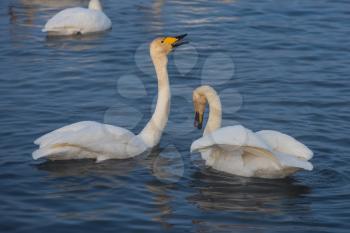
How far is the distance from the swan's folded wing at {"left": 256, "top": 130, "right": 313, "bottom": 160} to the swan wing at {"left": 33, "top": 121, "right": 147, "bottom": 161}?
183 centimetres

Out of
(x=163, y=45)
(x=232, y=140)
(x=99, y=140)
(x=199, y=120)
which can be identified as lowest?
(x=99, y=140)

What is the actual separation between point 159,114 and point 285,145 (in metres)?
2.21

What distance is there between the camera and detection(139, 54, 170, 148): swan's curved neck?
12.6 m

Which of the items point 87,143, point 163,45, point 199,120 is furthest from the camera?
point 163,45

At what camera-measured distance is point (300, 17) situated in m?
21.1

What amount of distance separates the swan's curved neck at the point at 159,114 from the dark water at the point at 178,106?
19cm

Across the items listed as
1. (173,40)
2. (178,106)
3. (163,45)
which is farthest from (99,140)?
(178,106)

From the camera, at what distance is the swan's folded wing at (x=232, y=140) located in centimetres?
1041

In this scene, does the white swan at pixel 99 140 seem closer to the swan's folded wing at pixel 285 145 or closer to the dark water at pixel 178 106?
the dark water at pixel 178 106

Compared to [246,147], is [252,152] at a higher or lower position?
lower

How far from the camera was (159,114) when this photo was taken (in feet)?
42.1

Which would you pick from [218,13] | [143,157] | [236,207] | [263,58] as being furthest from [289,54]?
[236,207]

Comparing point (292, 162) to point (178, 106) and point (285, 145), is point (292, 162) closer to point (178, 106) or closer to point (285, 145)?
point (285, 145)

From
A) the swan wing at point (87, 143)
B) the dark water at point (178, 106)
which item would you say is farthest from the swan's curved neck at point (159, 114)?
the swan wing at point (87, 143)
